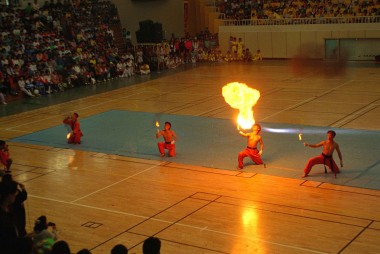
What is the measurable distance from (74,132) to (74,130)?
0.20ft

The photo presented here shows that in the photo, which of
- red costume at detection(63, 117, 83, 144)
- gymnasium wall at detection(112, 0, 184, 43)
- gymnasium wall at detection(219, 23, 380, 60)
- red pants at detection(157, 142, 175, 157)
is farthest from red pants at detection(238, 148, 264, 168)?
gymnasium wall at detection(112, 0, 184, 43)

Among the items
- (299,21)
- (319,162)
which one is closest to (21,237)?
(319,162)

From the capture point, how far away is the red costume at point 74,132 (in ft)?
59.2

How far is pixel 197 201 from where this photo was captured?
12.8 meters

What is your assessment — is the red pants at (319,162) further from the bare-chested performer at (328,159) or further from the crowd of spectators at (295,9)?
the crowd of spectators at (295,9)

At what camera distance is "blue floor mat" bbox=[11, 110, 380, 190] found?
1439 centimetres

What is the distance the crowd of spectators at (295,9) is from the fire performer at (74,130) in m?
21.1

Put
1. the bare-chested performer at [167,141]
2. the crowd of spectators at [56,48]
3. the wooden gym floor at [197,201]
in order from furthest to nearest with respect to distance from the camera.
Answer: the crowd of spectators at [56,48], the bare-chested performer at [167,141], the wooden gym floor at [197,201]

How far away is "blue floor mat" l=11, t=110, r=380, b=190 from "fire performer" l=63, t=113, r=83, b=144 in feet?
0.70

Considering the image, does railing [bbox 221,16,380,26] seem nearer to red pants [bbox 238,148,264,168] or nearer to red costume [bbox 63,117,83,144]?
red costume [bbox 63,117,83,144]

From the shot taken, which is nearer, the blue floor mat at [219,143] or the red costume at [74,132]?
the blue floor mat at [219,143]

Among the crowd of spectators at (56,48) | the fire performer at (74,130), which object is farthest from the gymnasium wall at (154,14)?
the fire performer at (74,130)

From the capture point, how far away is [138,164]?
15.8m


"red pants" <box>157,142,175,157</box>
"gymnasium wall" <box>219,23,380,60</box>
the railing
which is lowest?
"red pants" <box>157,142,175,157</box>
